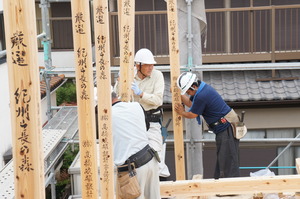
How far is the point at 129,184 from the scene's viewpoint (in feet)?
18.0

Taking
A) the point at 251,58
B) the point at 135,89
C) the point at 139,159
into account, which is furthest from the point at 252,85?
the point at 139,159

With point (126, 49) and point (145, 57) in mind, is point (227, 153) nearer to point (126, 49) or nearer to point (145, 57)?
point (145, 57)

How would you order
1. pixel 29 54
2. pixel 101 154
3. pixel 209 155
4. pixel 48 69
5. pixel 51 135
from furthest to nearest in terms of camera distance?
pixel 209 155 < pixel 48 69 < pixel 51 135 < pixel 101 154 < pixel 29 54

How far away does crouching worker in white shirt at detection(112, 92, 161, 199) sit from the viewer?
17.8 ft

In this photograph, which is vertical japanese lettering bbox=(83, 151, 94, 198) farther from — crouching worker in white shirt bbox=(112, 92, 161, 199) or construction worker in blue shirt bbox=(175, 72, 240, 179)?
construction worker in blue shirt bbox=(175, 72, 240, 179)

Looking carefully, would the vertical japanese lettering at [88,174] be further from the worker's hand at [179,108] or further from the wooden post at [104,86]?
the worker's hand at [179,108]

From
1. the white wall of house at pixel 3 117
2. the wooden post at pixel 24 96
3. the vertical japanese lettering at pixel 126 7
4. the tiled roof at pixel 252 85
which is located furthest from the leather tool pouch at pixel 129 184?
the tiled roof at pixel 252 85

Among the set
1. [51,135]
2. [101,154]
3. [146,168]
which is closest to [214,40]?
[51,135]

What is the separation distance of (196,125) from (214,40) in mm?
4216

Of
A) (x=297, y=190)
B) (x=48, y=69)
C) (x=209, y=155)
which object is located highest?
(x=48, y=69)

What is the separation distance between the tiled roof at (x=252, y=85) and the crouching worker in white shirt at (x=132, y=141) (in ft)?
16.6

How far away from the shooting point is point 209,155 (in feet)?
37.3

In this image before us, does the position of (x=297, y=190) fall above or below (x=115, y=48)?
below

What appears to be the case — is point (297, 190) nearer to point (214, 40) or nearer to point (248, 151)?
point (248, 151)
